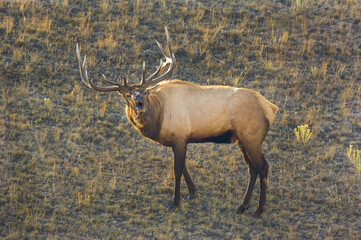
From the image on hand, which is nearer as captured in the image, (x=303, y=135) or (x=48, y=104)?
(x=303, y=135)

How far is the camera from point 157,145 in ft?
41.2

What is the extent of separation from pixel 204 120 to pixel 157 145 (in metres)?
2.56

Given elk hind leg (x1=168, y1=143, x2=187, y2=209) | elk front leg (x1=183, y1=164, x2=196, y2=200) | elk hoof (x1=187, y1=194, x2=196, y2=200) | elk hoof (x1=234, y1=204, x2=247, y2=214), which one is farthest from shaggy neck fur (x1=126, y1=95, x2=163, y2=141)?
elk hoof (x1=234, y1=204, x2=247, y2=214)

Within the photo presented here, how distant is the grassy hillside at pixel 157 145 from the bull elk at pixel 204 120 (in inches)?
32.4

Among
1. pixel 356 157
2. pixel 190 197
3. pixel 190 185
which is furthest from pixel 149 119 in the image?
pixel 356 157

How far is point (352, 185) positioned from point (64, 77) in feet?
Answer: 22.9

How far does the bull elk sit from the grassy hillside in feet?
2.70

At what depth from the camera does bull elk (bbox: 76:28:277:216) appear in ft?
33.1

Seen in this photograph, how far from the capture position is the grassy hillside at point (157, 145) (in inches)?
398

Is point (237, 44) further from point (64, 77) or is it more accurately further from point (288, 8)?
point (64, 77)

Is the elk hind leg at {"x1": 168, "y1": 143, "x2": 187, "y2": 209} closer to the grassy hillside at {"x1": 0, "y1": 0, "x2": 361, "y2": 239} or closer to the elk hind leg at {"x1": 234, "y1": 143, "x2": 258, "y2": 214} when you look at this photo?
the grassy hillside at {"x1": 0, "y1": 0, "x2": 361, "y2": 239}

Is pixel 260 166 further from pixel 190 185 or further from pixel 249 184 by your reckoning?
A: pixel 190 185

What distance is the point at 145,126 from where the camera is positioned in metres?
10.0

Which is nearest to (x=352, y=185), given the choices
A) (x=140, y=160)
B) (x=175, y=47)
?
(x=140, y=160)
